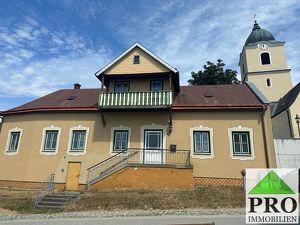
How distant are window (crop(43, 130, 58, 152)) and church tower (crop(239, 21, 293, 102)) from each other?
3134 cm

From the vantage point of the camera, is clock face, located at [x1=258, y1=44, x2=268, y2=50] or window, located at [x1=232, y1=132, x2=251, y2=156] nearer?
window, located at [x1=232, y1=132, x2=251, y2=156]

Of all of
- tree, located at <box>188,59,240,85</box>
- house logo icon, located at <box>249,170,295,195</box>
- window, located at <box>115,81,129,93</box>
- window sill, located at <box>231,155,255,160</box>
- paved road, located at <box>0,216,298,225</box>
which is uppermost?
tree, located at <box>188,59,240,85</box>

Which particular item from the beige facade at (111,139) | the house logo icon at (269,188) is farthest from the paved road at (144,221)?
the beige facade at (111,139)

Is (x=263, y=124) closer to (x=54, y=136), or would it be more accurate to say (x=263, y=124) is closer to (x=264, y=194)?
(x=264, y=194)

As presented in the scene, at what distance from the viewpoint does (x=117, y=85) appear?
746 inches

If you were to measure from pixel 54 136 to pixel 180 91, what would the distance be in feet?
34.1

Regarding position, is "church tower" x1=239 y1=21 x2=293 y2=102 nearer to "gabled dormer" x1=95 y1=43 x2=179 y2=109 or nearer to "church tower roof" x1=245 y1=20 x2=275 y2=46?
"church tower roof" x1=245 y1=20 x2=275 y2=46

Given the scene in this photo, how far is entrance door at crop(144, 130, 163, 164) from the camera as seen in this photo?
1630cm

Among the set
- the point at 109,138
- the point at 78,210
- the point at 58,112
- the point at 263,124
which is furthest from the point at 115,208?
the point at 263,124

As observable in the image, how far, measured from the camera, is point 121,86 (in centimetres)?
1891

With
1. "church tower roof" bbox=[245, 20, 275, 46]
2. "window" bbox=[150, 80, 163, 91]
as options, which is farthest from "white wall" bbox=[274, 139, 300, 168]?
"church tower roof" bbox=[245, 20, 275, 46]

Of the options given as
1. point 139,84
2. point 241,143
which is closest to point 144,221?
point 241,143

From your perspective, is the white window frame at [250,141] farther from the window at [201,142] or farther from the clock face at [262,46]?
the clock face at [262,46]

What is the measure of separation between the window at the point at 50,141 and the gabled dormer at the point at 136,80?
13.7ft
